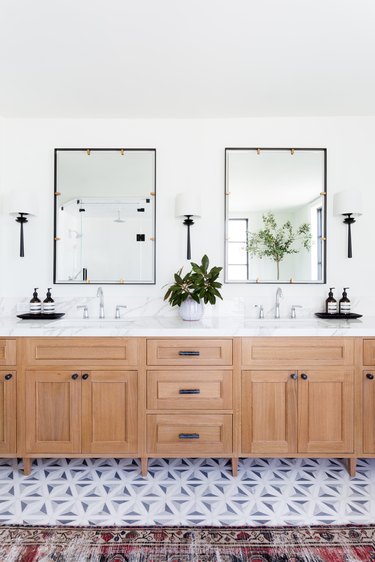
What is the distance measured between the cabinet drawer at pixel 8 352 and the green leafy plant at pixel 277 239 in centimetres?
177

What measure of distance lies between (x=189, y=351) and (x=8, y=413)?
Answer: 117 cm

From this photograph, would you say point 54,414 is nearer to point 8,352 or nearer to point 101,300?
point 8,352

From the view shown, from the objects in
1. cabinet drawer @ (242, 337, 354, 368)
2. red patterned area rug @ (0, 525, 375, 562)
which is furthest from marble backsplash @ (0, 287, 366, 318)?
red patterned area rug @ (0, 525, 375, 562)

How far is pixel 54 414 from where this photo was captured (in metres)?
2.11

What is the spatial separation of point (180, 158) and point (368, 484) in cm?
255

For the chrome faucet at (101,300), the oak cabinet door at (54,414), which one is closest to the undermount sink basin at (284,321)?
the chrome faucet at (101,300)

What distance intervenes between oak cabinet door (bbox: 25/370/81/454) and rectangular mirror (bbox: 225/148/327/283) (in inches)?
54.0

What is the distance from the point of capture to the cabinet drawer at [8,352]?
2113 mm

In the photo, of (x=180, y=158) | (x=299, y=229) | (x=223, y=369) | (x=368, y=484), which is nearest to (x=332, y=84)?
(x=299, y=229)

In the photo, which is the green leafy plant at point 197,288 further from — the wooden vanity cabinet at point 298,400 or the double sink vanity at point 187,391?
the wooden vanity cabinet at point 298,400

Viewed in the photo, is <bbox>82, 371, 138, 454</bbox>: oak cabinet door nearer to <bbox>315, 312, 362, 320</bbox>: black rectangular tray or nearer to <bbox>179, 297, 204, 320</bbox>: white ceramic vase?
<bbox>179, 297, 204, 320</bbox>: white ceramic vase

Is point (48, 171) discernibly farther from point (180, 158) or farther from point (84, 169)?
point (180, 158)

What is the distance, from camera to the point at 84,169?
2.70 meters

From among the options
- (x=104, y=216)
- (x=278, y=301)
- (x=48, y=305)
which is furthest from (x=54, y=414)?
(x=278, y=301)
